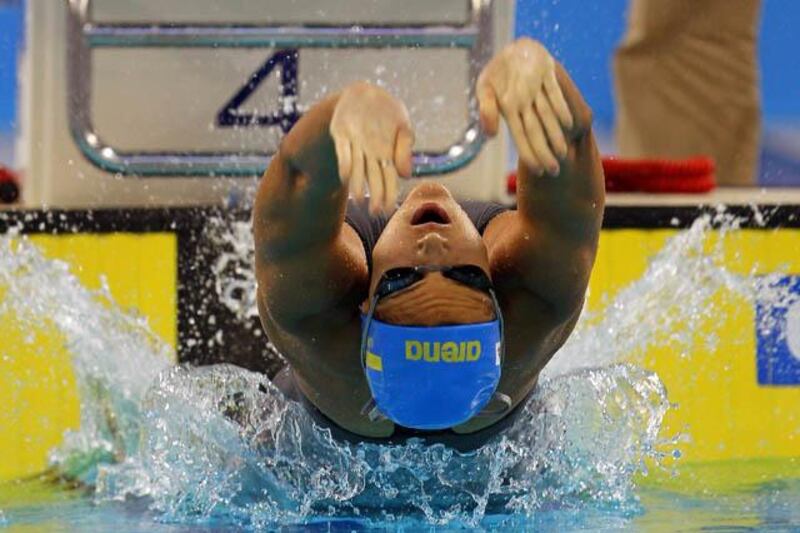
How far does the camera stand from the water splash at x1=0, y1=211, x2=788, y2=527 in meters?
2.51

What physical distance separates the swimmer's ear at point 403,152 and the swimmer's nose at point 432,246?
456 millimetres

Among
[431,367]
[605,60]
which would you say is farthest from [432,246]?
[605,60]

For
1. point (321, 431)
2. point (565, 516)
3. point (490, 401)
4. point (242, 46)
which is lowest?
point (565, 516)

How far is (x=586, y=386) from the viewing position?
2.78 m

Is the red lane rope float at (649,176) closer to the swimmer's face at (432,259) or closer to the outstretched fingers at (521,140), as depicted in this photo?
the swimmer's face at (432,259)

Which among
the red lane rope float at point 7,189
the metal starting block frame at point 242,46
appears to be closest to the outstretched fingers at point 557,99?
the metal starting block frame at point 242,46

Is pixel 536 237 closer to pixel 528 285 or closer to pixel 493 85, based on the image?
pixel 528 285

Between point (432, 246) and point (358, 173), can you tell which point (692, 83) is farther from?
point (358, 173)

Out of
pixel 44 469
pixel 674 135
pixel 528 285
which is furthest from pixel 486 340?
pixel 674 135

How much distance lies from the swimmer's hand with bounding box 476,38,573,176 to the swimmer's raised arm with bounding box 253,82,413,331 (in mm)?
109

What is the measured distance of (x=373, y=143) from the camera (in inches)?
64.4

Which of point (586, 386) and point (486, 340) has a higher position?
point (486, 340)

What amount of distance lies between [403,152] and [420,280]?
19.3 inches

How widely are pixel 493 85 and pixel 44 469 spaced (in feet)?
5.83
